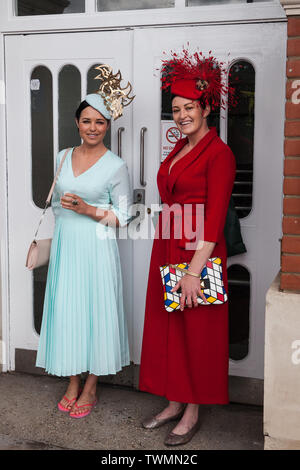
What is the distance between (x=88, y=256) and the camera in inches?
124

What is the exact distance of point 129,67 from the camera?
3.44 m

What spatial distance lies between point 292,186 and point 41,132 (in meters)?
1.89

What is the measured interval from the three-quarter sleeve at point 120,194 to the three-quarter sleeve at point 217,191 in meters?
0.59

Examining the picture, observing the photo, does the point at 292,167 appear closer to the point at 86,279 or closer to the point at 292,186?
the point at 292,186

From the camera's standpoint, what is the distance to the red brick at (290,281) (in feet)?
8.21

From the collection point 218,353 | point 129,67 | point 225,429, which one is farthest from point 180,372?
point 129,67

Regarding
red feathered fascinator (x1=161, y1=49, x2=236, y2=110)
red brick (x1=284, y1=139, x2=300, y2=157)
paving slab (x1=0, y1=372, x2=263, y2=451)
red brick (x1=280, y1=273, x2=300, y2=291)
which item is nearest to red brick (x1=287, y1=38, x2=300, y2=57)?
red brick (x1=284, y1=139, x2=300, y2=157)

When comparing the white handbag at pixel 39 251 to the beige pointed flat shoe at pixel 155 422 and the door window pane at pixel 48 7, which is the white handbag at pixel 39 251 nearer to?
the door window pane at pixel 48 7

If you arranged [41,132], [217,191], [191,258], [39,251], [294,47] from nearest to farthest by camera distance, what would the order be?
[294,47], [217,191], [191,258], [39,251], [41,132]

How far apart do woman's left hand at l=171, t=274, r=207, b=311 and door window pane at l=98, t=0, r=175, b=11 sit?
1672mm

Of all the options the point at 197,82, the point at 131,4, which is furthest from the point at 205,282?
the point at 131,4

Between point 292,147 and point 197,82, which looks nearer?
point 292,147

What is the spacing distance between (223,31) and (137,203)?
1123 millimetres
